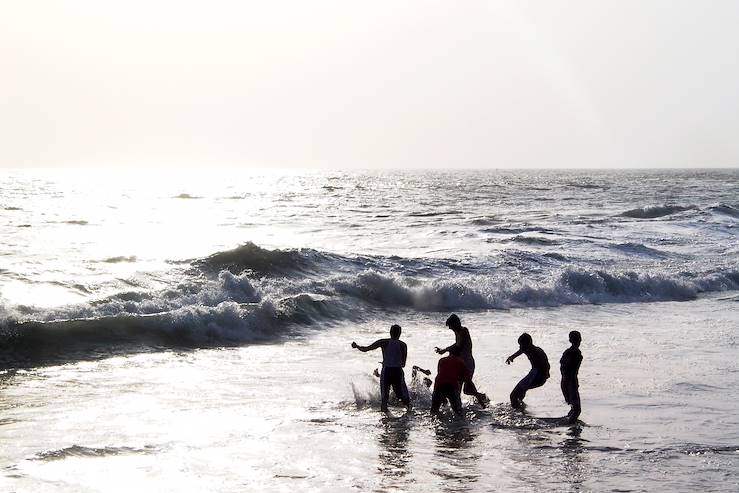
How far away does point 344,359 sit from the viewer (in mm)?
16797

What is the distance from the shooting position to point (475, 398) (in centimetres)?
1308

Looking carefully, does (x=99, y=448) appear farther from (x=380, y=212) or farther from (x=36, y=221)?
(x=380, y=212)

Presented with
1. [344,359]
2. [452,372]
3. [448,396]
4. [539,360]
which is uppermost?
[539,360]

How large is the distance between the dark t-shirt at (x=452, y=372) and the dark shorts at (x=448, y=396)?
2.3 inches

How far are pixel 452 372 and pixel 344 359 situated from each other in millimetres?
5121

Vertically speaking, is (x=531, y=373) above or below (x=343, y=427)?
above

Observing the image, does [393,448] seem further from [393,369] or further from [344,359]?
[344,359]

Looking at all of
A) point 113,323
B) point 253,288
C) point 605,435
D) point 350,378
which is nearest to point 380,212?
point 253,288

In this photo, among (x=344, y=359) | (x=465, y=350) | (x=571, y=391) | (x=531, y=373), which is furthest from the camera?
(x=344, y=359)

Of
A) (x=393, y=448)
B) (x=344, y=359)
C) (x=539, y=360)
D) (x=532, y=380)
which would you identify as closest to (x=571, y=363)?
(x=539, y=360)

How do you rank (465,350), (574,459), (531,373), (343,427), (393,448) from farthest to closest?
(465,350) < (531,373) < (343,427) < (393,448) < (574,459)

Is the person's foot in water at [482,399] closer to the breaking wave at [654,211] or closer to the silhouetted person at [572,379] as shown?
the silhouetted person at [572,379]

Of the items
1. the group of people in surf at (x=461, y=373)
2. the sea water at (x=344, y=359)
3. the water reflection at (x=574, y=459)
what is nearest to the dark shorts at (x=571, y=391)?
the group of people in surf at (x=461, y=373)

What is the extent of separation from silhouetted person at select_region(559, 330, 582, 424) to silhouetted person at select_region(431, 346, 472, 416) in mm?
1327
